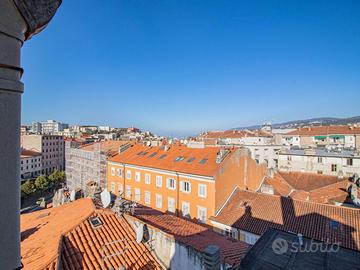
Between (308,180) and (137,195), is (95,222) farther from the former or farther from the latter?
(308,180)

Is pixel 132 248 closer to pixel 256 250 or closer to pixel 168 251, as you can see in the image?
pixel 168 251

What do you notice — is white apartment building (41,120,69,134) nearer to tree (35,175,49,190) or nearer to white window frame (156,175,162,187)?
tree (35,175,49,190)

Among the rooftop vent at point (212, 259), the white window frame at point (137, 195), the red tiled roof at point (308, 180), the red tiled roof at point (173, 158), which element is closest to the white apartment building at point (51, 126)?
the red tiled roof at point (173, 158)

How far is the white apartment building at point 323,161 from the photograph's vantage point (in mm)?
37719

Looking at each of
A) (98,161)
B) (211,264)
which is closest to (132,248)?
(211,264)

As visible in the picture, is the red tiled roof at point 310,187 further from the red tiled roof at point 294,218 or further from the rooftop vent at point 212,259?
the rooftop vent at point 212,259

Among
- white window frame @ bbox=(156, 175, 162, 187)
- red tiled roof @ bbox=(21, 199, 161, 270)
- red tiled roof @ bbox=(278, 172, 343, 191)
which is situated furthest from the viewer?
red tiled roof @ bbox=(278, 172, 343, 191)

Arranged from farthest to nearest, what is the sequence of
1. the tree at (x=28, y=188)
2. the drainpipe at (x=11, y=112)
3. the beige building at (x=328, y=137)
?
1. the beige building at (x=328, y=137)
2. the tree at (x=28, y=188)
3. the drainpipe at (x=11, y=112)

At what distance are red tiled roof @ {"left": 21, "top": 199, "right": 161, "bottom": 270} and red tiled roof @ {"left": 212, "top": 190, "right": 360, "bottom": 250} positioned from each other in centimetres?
1115

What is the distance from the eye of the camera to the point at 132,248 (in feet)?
25.3

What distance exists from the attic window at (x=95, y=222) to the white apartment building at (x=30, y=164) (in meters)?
55.9

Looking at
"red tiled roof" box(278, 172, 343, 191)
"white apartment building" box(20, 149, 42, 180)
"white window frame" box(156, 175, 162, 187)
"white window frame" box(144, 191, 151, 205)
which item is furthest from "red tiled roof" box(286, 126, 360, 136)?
"white apartment building" box(20, 149, 42, 180)

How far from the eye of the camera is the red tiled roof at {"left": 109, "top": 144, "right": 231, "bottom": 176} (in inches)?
875

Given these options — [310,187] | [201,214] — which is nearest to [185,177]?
[201,214]
